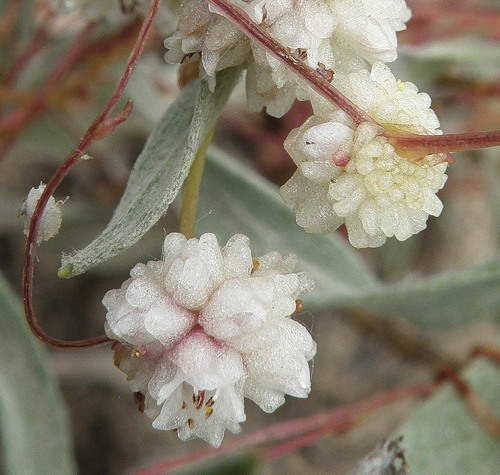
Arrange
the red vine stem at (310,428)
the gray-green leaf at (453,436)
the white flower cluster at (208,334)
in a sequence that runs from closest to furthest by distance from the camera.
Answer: the white flower cluster at (208,334)
the gray-green leaf at (453,436)
the red vine stem at (310,428)

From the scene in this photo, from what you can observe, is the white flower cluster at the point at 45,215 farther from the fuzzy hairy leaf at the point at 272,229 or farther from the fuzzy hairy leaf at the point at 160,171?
the fuzzy hairy leaf at the point at 272,229

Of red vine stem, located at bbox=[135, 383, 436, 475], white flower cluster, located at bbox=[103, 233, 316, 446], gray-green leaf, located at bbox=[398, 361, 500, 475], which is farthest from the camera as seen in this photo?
red vine stem, located at bbox=[135, 383, 436, 475]

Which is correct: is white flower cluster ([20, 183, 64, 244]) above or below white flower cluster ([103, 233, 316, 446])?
above

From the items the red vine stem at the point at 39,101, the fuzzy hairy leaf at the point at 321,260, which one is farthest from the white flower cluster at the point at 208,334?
the red vine stem at the point at 39,101

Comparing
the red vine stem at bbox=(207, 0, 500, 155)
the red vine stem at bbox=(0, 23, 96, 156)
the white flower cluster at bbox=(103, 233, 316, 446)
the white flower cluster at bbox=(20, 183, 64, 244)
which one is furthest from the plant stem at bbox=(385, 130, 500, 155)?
the red vine stem at bbox=(0, 23, 96, 156)

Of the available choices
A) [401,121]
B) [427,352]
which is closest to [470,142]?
[401,121]

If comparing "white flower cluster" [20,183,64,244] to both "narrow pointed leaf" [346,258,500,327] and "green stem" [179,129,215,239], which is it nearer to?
"green stem" [179,129,215,239]

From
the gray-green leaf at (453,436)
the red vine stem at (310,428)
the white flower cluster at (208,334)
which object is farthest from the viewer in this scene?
the red vine stem at (310,428)
